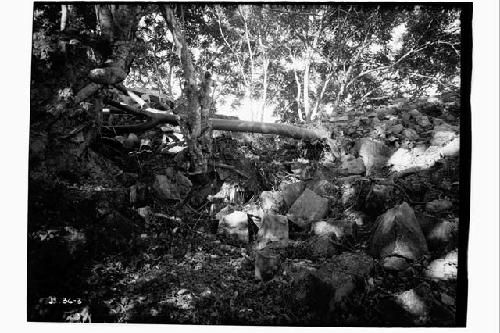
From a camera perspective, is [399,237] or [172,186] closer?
[399,237]

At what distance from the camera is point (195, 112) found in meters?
2.86

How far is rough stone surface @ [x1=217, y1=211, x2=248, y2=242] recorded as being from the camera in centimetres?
261

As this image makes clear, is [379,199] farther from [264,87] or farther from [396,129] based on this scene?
[264,87]

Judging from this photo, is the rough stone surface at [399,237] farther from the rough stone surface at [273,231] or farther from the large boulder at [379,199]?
the rough stone surface at [273,231]

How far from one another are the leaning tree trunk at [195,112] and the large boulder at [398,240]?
1602 mm

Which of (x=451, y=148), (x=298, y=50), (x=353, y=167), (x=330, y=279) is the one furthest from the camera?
(x=298, y=50)

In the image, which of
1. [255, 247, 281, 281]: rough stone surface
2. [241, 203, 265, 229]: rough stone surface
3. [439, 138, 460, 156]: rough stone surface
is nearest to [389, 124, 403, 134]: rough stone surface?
[439, 138, 460, 156]: rough stone surface

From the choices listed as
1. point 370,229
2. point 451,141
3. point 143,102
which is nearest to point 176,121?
point 143,102

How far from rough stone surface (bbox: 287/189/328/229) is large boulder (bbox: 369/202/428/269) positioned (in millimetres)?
480

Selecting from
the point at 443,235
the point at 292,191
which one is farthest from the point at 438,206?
the point at 292,191

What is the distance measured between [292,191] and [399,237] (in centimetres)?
93

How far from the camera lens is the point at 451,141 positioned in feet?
8.25

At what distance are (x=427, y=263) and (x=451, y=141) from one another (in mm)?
1027

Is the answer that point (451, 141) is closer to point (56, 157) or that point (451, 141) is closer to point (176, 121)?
point (176, 121)
